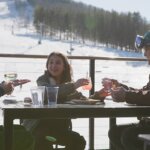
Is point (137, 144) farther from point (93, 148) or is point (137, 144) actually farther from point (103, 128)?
point (103, 128)

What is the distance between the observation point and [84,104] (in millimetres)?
2291

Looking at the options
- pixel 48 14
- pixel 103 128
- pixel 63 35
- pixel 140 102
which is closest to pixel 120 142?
pixel 140 102

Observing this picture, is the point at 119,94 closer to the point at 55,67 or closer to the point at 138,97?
the point at 138,97

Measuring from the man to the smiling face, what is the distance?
1.67 feet

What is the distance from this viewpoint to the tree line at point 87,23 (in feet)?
143

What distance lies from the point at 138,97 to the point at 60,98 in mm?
519

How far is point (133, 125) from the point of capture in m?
2.75

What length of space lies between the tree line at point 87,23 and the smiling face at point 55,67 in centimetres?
3544

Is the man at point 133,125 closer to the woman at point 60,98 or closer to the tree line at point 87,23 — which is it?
the woman at point 60,98

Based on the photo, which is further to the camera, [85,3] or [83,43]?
[83,43]

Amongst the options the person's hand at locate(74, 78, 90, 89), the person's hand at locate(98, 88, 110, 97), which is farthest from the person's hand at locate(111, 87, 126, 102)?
the person's hand at locate(74, 78, 90, 89)

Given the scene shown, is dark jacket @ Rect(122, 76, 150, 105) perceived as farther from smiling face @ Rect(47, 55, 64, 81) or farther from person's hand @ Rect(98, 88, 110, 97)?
smiling face @ Rect(47, 55, 64, 81)

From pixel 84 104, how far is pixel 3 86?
0.50 meters

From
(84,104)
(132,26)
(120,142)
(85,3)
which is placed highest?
(85,3)
